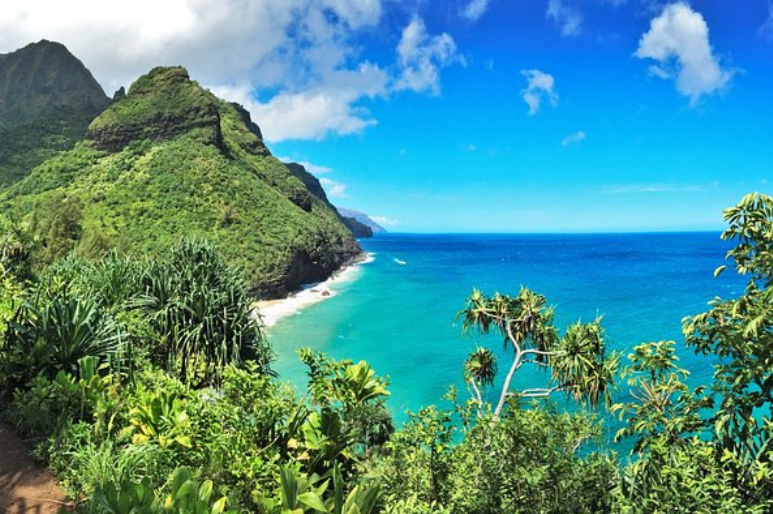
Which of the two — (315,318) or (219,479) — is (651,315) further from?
(219,479)

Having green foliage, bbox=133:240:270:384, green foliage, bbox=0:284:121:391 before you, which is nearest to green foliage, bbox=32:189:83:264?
green foliage, bbox=133:240:270:384

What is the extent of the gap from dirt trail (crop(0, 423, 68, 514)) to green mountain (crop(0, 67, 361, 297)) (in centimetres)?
3014

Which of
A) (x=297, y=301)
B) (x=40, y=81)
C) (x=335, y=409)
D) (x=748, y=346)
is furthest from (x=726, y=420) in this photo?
(x=40, y=81)

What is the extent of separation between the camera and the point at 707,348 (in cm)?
477

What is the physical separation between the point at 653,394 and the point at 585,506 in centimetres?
155

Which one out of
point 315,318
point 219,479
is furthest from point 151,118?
point 219,479

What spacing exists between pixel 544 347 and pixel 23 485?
11409 mm

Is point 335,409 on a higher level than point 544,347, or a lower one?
higher

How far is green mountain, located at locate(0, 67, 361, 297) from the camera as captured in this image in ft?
150

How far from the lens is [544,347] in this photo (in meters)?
12.5

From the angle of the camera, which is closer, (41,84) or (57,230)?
(57,230)

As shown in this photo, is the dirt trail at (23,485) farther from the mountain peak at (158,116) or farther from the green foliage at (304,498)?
the mountain peak at (158,116)

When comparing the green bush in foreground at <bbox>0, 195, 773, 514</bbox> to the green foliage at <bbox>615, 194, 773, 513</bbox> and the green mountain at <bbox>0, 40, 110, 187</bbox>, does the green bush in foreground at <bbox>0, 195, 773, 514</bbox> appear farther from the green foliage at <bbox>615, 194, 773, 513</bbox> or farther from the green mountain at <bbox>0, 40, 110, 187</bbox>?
the green mountain at <bbox>0, 40, 110, 187</bbox>

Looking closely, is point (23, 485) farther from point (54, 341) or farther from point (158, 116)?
point (158, 116)
